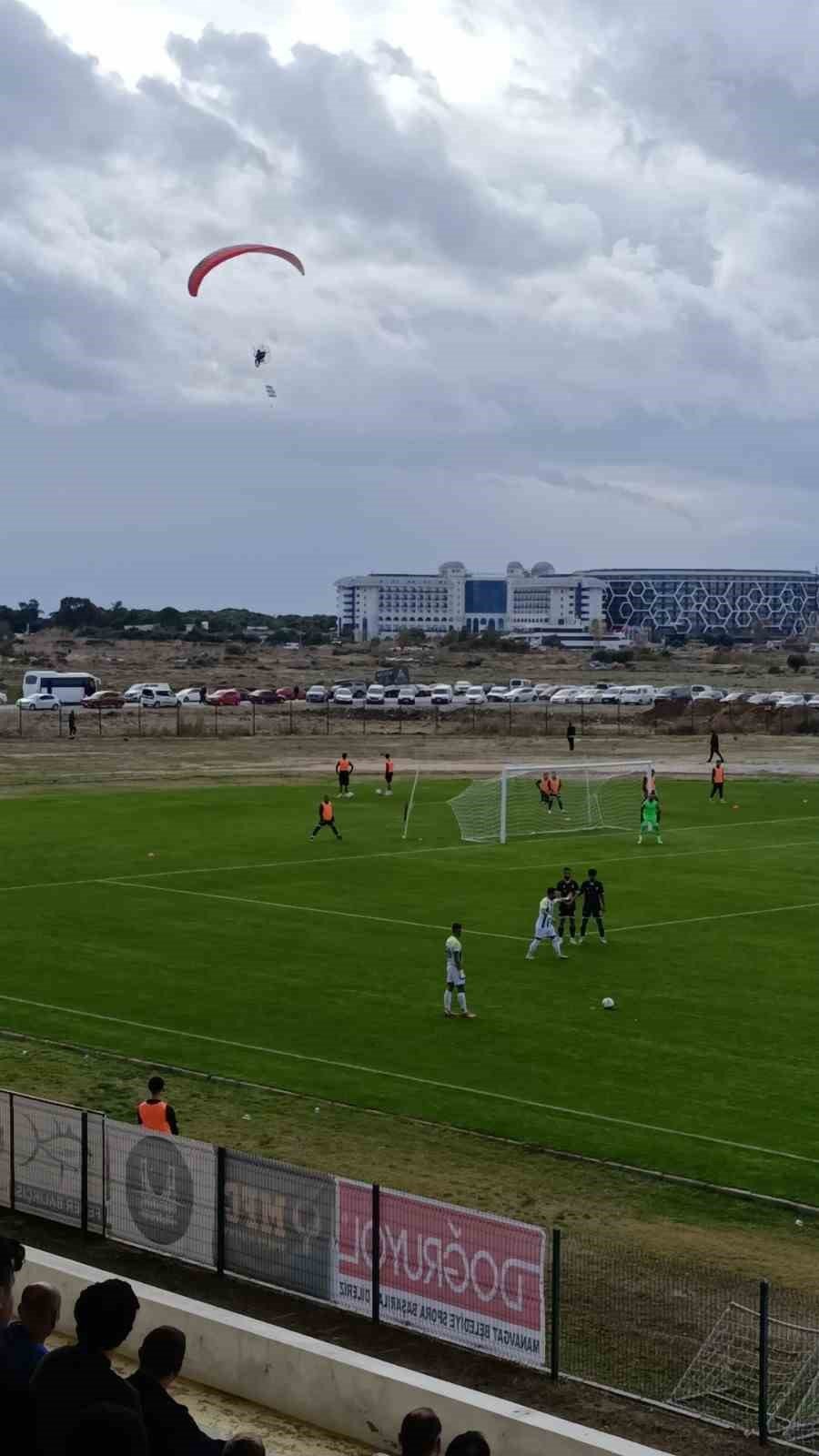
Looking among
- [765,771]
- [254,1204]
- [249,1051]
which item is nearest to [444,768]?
[765,771]

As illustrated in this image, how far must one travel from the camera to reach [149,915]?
37156 mm

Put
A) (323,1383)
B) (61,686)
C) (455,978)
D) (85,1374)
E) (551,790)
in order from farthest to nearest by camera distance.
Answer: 1. (61,686)
2. (551,790)
3. (455,978)
4. (323,1383)
5. (85,1374)

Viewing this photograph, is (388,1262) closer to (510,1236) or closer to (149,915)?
(510,1236)

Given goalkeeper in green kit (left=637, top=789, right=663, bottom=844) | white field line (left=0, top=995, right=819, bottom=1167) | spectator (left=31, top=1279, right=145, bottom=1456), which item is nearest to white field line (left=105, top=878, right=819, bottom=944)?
white field line (left=0, top=995, right=819, bottom=1167)

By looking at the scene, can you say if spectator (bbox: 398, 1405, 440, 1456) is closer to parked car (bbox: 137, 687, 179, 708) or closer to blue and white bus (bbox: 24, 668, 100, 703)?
parked car (bbox: 137, 687, 179, 708)

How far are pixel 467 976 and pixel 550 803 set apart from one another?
1061 inches

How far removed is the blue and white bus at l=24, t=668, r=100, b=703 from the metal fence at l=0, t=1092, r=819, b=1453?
103 metres

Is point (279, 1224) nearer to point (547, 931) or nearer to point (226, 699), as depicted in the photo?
point (547, 931)

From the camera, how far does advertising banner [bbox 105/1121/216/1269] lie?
15219 millimetres

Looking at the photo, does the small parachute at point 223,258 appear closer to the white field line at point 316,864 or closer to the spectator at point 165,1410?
the white field line at point 316,864

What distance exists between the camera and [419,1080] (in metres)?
23.6

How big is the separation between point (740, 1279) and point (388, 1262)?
2.81 meters

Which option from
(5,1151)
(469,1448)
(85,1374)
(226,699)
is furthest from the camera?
(226,699)

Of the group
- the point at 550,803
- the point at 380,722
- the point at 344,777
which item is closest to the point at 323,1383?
the point at 550,803
